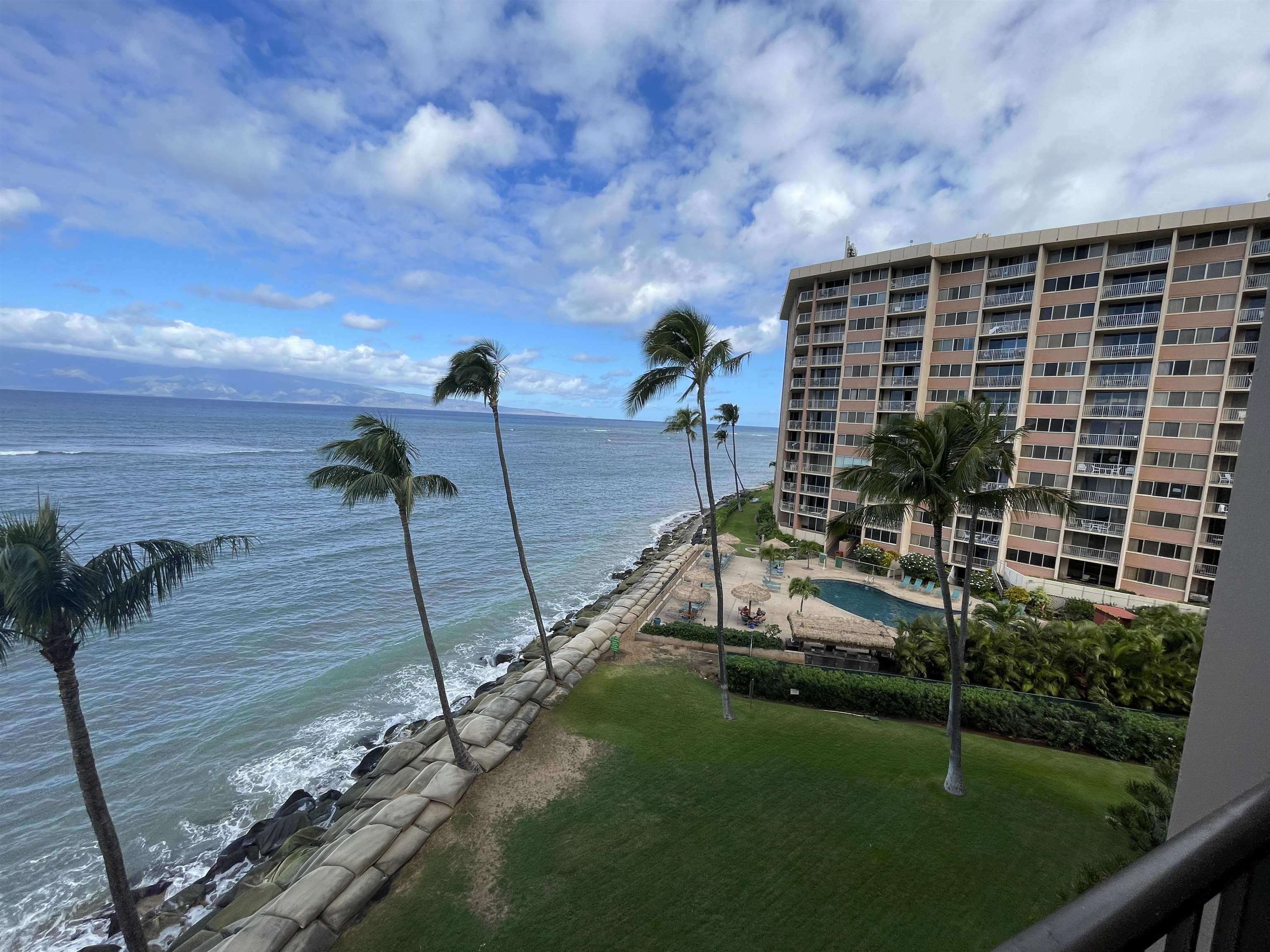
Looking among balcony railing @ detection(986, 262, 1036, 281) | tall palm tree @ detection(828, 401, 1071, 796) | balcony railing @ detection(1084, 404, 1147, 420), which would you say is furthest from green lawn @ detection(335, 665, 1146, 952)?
balcony railing @ detection(986, 262, 1036, 281)

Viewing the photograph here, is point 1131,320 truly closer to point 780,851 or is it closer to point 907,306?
point 907,306

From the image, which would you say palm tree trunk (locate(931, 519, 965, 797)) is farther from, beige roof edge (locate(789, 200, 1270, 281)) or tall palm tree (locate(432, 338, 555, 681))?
beige roof edge (locate(789, 200, 1270, 281))

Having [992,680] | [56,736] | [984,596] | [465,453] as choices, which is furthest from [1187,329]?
[465,453]

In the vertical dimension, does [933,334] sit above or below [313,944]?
above

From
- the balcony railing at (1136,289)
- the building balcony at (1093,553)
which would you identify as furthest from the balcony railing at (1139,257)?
the building balcony at (1093,553)

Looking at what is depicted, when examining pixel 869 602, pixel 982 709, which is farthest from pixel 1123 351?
pixel 982 709

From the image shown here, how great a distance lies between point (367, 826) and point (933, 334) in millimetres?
43490

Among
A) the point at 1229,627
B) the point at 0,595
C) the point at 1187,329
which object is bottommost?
the point at 0,595

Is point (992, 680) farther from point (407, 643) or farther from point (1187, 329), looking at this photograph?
point (1187, 329)

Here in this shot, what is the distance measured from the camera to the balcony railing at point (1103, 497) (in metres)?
34.4

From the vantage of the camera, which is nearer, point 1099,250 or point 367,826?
point 367,826

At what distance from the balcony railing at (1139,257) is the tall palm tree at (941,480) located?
30.4 meters

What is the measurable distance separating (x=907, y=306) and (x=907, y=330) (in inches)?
70.5

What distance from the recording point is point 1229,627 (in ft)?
8.05
